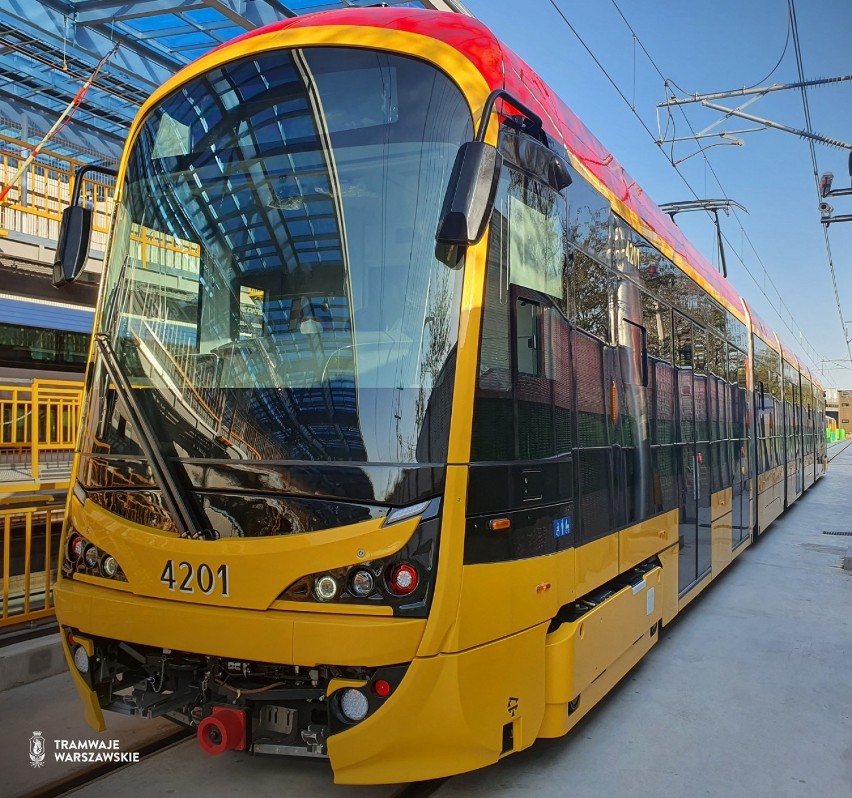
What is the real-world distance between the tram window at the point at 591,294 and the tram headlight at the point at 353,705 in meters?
2.25

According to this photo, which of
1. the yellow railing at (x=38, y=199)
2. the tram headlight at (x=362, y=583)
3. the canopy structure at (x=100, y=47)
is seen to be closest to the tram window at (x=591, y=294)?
the tram headlight at (x=362, y=583)

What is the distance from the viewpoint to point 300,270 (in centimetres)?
338

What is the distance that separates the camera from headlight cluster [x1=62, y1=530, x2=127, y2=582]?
138 inches

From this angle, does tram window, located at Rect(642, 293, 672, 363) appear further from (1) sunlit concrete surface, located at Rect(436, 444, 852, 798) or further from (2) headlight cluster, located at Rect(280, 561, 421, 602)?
(2) headlight cluster, located at Rect(280, 561, 421, 602)

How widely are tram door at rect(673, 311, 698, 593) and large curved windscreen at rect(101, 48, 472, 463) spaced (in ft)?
12.4

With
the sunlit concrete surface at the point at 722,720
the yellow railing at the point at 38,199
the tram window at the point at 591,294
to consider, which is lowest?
the sunlit concrete surface at the point at 722,720

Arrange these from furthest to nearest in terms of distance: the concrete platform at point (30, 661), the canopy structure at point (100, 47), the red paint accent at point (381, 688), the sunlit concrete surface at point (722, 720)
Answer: the canopy structure at point (100, 47)
the concrete platform at point (30, 661)
the sunlit concrete surface at point (722, 720)
the red paint accent at point (381, 688)

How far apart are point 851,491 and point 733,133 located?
609 inches

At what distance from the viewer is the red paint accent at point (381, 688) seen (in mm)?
3020

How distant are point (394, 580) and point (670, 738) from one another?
2.46 meters

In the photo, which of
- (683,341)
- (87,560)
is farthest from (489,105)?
(683,341)

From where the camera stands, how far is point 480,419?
129 inches

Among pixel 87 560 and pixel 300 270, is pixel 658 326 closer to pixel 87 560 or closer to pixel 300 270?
pixel 300 270

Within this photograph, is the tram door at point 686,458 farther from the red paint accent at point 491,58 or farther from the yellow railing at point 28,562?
the yellow railing at point 28,562
